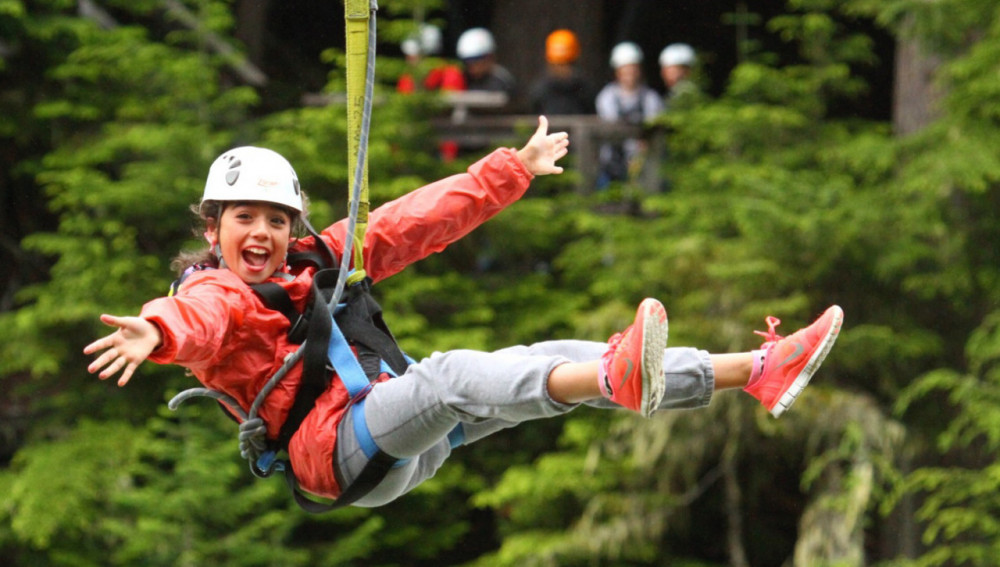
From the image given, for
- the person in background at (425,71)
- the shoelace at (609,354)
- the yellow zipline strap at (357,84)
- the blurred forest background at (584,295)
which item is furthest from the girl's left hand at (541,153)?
the person in background at (425,71)

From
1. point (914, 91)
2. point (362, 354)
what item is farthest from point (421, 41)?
point (362, 354)

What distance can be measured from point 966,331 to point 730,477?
1.75 metres

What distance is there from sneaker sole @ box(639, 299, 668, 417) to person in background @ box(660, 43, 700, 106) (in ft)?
21.2

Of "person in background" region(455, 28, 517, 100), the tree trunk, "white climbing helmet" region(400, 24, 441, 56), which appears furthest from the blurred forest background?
"person in background" region(455, 28, 517, 100)

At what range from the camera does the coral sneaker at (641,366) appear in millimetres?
4035

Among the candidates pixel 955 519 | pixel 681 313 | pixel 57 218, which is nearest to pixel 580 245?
pixel 681 313

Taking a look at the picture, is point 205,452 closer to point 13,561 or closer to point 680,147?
point 13,561

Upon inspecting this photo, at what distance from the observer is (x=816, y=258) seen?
31.6ft

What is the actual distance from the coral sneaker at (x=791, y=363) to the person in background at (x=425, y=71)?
248 inches

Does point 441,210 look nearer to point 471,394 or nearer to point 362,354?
point 362,354

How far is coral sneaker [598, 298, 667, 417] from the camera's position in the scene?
159 inches

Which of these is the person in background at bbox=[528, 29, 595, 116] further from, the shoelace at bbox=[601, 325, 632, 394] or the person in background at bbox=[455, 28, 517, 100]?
the shoelace at bbox=[601, 325, 632, 394]

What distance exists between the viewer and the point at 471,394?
4.26 meters

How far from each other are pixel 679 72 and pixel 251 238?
6.66 m
